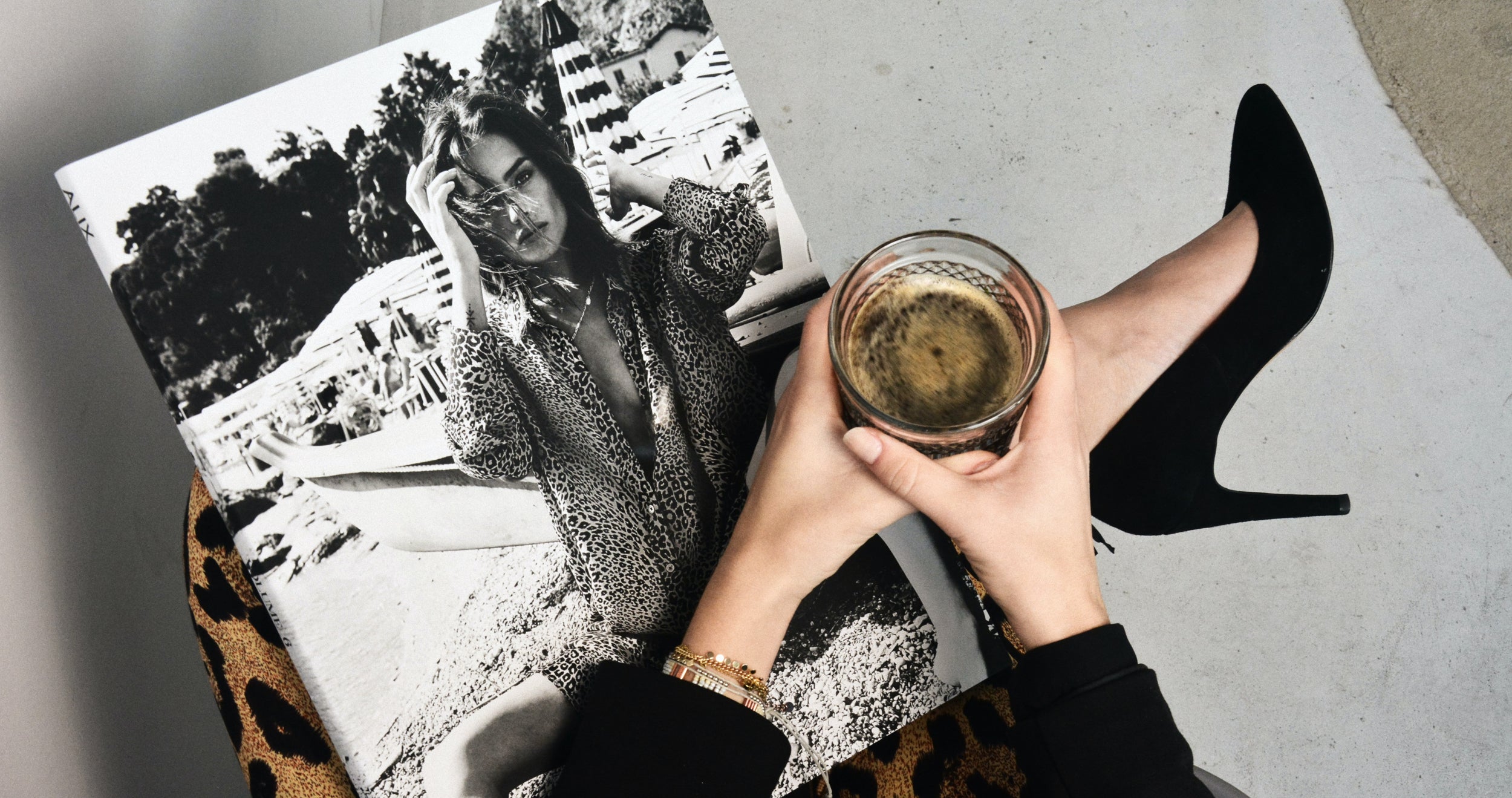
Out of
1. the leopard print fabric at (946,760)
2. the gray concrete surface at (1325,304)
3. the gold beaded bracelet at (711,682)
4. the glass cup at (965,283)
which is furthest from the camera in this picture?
the gray concrete surface at (1325,304)

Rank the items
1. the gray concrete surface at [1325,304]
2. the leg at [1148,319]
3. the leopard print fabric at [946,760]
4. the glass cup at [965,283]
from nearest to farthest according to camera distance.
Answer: the glass cup at [965,283]
the leopard print fabric at [946,760]
the leg at [1148,319]
the gray concrete surface at [1325,304]

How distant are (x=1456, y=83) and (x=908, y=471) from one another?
4.42 feet

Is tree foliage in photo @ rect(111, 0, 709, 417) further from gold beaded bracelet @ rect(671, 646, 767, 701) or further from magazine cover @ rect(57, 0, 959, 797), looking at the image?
gold beaded bracelet @ rect(671, 646, 767, 701)

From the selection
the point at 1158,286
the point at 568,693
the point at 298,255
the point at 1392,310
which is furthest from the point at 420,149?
the point at 1392,310

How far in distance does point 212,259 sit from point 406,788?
466 mm

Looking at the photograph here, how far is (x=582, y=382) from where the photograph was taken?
0.68 metres

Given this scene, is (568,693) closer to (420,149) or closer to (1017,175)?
(420,149)

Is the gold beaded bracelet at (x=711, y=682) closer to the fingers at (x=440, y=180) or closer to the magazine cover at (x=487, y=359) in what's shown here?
the magazine cover at (x=487, y=359)

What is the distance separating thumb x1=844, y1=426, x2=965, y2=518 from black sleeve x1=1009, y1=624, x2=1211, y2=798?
0.17m

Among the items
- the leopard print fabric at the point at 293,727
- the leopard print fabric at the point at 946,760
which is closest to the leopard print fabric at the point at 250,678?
the leopard print fabric at the point at 293,727

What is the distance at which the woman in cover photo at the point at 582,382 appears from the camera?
662mm

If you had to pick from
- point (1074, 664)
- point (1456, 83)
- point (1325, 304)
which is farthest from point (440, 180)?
point (1456, 83)

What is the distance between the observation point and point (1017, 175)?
1214 mm

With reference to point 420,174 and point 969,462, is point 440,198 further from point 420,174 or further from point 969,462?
point 969,462
